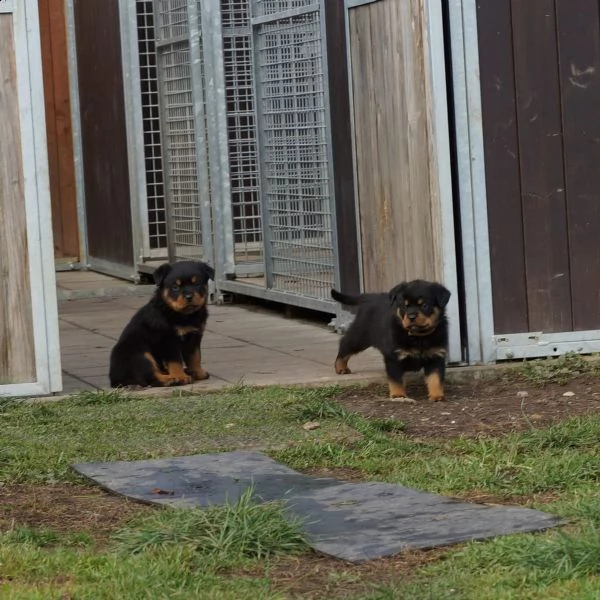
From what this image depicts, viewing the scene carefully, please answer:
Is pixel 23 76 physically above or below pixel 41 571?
above

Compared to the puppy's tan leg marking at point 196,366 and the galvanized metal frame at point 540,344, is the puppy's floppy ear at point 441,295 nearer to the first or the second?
the galvanized metal frame at point 540,344

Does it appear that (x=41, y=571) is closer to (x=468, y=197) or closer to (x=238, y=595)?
(x=238, y=595)

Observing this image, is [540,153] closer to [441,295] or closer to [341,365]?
[441,295]

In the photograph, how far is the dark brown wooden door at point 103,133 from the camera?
46.3ft

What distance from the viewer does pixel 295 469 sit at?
19.3 feet

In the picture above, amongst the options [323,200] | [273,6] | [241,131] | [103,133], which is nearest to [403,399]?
[323,200]

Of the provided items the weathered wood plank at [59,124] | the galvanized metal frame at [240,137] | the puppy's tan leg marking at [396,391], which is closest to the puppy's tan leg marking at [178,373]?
the puppy's tan leg marking at [396,391]

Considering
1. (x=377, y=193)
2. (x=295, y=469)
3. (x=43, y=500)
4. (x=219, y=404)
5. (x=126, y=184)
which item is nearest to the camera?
(x=43, y=500)

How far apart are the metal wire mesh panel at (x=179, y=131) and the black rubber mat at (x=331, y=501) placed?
21.7 feet

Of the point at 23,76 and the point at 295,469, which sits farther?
the point at 23,76

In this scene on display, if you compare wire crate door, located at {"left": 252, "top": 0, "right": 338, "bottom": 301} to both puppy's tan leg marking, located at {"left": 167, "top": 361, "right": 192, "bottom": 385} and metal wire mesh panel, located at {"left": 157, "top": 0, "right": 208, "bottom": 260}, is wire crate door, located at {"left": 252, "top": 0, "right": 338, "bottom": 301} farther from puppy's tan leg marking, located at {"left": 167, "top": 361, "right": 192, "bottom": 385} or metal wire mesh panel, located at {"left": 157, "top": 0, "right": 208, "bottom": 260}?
puppy's tan leg marking, located at {"left": 167, "top": 361, "right": 192, "bottom": 385}

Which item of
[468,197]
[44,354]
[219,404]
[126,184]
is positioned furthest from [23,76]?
[126,184]

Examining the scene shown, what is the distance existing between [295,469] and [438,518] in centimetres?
113

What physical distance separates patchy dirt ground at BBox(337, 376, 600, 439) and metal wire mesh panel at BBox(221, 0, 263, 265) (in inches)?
170
